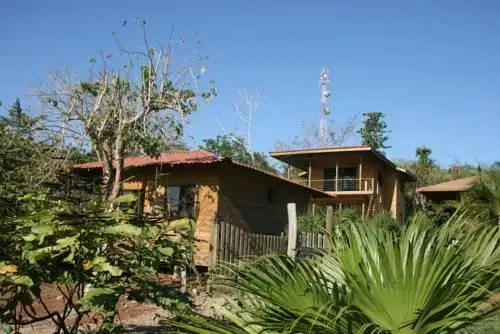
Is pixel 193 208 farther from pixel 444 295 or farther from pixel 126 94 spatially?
pixel 444 295

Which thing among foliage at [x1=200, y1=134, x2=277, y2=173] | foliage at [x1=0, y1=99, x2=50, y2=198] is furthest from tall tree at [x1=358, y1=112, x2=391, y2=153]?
foliage at [x1=0, y1=99, x2=50, y2=198]

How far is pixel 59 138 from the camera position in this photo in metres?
16.4

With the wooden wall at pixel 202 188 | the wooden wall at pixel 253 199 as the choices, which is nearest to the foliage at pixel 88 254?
Result: the wooden wall at pixel 202 188

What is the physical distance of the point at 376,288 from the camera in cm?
278

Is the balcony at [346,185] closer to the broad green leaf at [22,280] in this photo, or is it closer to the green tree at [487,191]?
the green tree at [487,191]

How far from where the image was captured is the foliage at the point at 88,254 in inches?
117

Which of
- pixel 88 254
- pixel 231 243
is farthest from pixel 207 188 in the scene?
pixel 88 254

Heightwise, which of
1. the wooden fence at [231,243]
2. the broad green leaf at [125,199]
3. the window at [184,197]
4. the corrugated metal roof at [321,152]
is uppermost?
the corrugated metal roof at [321,152]

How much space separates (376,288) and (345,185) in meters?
33.6

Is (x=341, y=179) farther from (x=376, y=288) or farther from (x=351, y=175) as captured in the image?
(x=376, y=288)

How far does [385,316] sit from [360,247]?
0.48 m

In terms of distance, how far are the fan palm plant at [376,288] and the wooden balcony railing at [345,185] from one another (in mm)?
31348

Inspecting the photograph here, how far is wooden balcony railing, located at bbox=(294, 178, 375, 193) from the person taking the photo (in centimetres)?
3445

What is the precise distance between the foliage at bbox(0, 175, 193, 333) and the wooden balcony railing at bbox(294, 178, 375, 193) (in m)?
31.4
